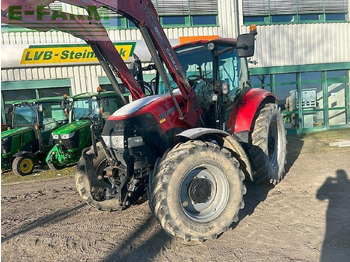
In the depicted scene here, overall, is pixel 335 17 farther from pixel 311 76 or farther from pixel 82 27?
pixel 82 27

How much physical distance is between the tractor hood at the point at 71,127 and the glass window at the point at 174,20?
17.5 feet

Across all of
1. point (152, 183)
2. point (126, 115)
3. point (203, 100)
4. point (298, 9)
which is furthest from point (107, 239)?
point (298, 9)

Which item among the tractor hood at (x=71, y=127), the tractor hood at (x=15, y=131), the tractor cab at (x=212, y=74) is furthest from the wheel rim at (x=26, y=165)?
the tractor cab at (x=212, y=74)

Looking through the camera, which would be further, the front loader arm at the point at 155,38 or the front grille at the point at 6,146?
the front grille at the point at 6,146

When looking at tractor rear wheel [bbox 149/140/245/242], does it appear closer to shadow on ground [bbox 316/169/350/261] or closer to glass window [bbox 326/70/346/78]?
shadow on ground [bbox 316/169/350/261]

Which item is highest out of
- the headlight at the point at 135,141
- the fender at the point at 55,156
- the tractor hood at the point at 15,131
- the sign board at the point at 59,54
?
the sign board at the point at 59,54

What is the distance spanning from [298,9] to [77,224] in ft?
39.7

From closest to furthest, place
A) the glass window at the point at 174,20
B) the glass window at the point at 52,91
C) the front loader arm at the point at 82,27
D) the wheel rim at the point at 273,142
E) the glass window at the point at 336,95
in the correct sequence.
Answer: the front loader arm at the point at 82,27 < the wheel rim at the point at 273,142 < the glass window at the point at 52,91 < the glass window at the point at 174,20 < the glass window at the point at 336,95

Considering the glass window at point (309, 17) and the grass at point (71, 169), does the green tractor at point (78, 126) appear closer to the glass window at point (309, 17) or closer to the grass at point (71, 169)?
the grass at point (71, 169)

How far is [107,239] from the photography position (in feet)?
10.9

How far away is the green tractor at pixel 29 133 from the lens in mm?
7871

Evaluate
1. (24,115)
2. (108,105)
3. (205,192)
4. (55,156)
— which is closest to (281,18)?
(108,105)

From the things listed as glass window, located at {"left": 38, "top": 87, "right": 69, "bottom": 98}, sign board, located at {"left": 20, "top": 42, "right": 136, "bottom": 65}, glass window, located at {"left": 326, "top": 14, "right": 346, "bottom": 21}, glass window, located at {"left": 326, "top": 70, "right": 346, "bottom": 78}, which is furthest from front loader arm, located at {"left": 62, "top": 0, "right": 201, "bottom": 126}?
glass window, located at {"left": 326, "top": 14, "right": 346, "bottom": 21}

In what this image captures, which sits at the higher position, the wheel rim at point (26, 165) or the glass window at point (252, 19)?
the glass window at point (252, 19)
